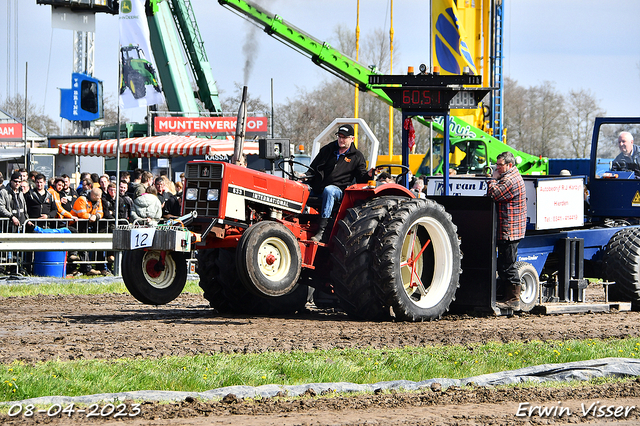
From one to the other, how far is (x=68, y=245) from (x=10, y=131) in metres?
29.3

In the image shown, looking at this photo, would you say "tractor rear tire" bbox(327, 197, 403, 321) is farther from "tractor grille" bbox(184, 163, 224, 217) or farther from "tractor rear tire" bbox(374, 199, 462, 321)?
"tractor grille" bbox(184, 163, 224, 217)

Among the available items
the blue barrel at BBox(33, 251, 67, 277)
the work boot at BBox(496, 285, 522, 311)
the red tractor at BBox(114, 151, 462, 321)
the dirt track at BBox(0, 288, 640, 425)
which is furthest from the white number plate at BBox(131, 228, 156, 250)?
the blue barrel at BBox(33, 251, 67, 277)

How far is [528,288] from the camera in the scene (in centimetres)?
1084

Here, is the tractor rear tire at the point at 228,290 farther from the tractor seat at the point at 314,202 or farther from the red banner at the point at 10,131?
the red banner at the point at 10,131

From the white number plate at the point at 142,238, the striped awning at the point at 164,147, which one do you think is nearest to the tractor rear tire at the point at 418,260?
the white number plate at the point at 142,238

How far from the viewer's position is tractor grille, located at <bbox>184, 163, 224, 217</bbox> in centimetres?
903

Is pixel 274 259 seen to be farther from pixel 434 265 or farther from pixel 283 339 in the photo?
pixel 434 265

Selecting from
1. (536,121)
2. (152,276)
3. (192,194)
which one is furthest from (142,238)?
(536,121)

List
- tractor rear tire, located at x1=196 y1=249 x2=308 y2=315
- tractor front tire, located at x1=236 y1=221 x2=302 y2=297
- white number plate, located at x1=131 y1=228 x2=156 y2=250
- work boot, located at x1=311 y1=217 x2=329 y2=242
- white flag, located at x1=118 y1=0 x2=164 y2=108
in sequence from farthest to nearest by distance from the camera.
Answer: white flag, located at x1=118 y1=0 x2=164 y2=108
tractor rear tire, located at x1=196 y1=249 x2=308 y2=315
work boot, located at x1=311 y1=217 x2=329 y2=242
white number plate, located at x1=131 y1=228 x2=156 y2=250
tractor front tire, located at x1=236 y1=221 x2=302 y2=297

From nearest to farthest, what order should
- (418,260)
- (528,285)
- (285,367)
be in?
(285,367)
(418,260)
(528,285)

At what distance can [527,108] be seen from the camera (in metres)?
65.2

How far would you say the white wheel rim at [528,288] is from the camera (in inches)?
424

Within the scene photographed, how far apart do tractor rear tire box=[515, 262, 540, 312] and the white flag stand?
14886mm

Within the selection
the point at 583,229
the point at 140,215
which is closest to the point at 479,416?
the point at 583,229
